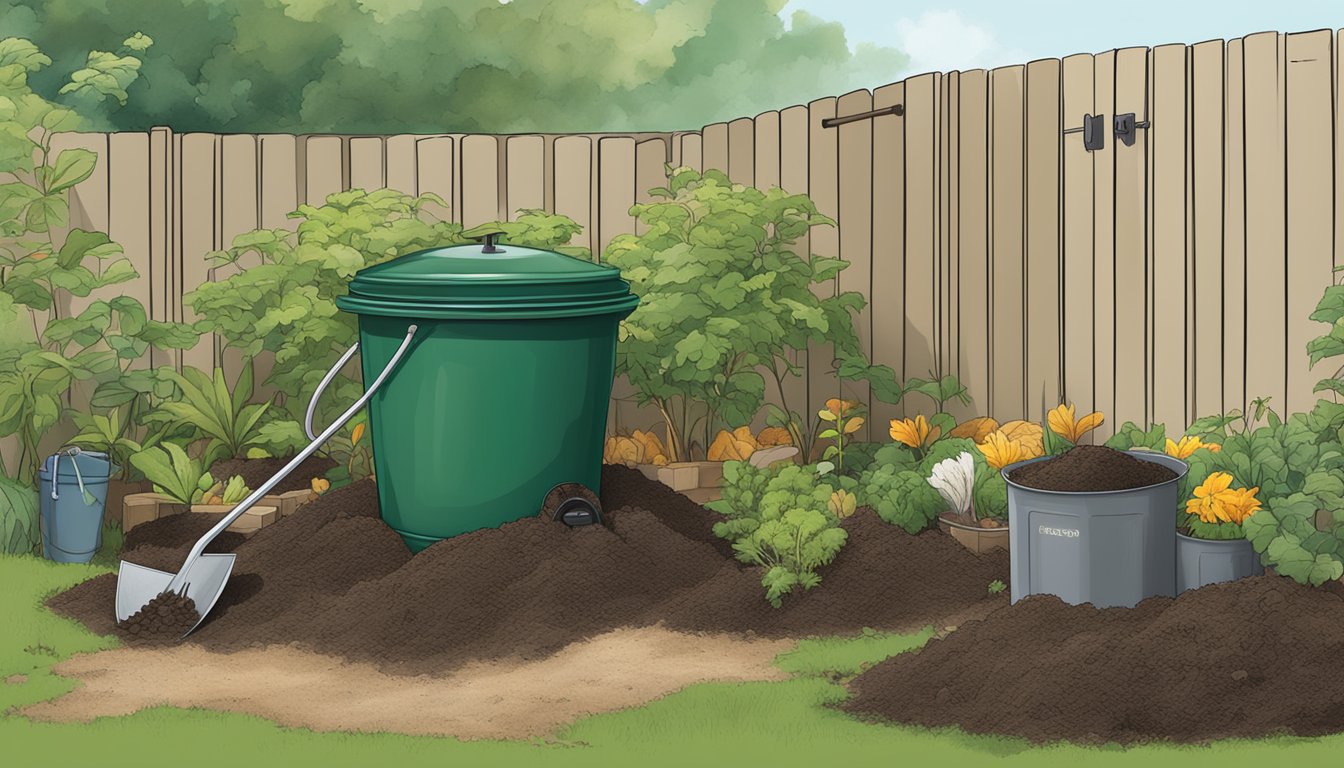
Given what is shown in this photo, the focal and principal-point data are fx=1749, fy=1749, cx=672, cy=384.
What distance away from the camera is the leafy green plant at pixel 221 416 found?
782 centimetres

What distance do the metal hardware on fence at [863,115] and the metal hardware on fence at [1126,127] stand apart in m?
1.14

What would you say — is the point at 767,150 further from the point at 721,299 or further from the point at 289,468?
the point at 289,468

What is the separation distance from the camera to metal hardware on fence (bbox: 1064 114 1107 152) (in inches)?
269

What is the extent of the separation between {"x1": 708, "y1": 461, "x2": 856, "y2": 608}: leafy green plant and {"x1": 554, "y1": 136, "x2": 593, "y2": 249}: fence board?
7.21 feet

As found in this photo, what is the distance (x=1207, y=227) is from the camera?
6457 mm

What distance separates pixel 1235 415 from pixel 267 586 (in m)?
3.52

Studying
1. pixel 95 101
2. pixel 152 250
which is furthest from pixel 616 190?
pixel 95 101

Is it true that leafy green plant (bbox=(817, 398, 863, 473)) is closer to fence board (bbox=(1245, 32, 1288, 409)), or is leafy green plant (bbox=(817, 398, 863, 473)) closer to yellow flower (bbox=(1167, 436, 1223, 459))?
yellow flower (bbox=(1167, 436, 1223, 459))

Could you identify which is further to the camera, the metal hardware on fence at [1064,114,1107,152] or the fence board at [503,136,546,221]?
the fence board at [503,136,546,221]

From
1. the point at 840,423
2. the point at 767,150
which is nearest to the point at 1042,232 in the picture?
the point at 840,423

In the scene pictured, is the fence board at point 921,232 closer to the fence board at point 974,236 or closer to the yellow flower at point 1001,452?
the fence board at point 974,236

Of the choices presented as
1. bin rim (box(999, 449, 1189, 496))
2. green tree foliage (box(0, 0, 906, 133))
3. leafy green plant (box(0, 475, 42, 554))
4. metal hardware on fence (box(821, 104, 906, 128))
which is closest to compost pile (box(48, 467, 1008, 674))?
bin rim (box(999, 449, 1189, 496))

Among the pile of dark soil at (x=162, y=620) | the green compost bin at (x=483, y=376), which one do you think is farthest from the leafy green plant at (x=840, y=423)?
the pile of dark soil at (x=162, y=620)

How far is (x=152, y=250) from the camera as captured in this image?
8.33 metres
